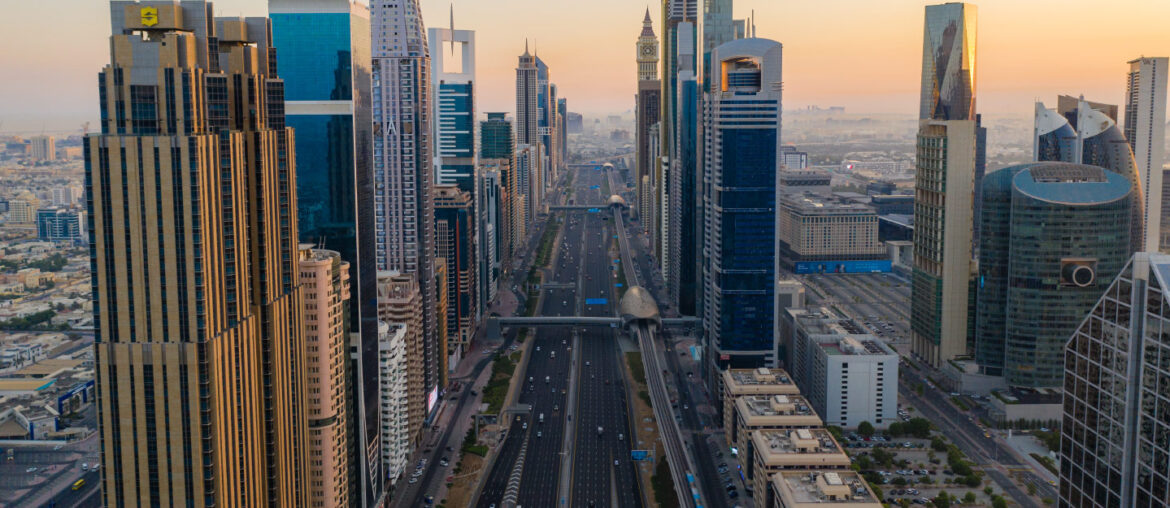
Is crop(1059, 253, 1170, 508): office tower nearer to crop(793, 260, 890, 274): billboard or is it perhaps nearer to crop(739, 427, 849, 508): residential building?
crop(739, 427, 849, 508): residential building

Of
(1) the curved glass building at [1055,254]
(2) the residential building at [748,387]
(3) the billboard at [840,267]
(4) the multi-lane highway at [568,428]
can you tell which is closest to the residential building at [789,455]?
(2) the residential building at [748,387]

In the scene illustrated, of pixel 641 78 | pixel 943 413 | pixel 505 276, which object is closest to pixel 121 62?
pixel 943 413

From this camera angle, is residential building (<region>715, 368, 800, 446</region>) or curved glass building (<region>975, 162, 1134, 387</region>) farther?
curved glass building (<region>975, 162, 1134, 387</region>)

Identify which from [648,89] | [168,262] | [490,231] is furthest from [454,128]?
[168,262]

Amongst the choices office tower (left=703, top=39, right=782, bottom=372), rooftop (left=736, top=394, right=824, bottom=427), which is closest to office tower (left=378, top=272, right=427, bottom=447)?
rooftop (left=736, top=394, right=824, bottom=427)

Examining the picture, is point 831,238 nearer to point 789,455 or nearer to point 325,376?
point 789,455

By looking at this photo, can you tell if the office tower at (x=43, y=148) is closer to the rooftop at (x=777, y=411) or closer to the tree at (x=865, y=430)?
the rooftop at (x=777, y=411)

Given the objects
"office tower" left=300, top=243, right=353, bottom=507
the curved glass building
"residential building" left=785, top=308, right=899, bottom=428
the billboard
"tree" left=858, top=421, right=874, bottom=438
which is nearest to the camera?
"office tower" left=300, top=243, right=353, bottom=507
